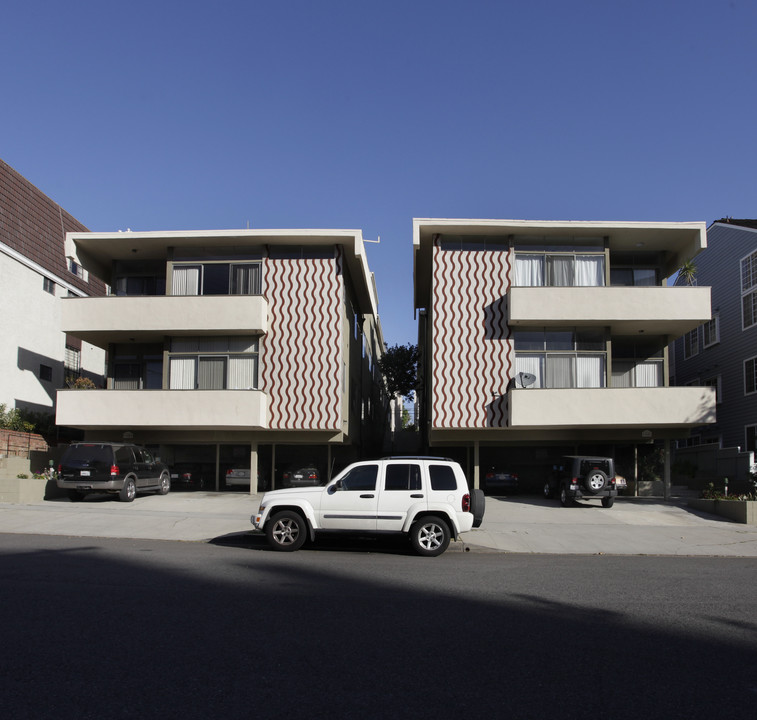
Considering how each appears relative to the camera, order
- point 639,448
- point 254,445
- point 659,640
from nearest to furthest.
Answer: point 659,640
point 254,445
point 639,448

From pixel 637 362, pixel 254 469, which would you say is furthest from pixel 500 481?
pixel 254 469

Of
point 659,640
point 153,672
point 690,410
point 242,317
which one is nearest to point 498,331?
point 690,410

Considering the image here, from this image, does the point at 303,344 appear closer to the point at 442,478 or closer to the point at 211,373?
the point at 211,373

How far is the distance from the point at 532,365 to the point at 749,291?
10.5 m

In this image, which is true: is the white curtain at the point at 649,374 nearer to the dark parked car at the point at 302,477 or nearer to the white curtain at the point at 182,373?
the dark parked car at the point at 302,477

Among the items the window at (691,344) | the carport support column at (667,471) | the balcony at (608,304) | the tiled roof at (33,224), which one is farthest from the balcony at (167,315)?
the window at (691,344)

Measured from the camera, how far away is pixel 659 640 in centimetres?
692

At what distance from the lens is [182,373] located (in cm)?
2452

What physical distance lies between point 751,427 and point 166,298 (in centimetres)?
2228

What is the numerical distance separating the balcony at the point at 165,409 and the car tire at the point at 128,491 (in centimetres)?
327

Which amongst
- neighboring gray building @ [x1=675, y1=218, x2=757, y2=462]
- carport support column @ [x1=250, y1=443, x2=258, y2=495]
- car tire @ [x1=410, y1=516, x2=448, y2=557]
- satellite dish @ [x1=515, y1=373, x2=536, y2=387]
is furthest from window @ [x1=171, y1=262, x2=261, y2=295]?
neighboring gray building @ [x1=675, y1=218, x2=757, y2=462]

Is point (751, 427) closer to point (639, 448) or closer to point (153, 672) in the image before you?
point (639, 448)

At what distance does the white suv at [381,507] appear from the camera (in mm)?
12445

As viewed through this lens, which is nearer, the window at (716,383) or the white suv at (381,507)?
the white suv at (381,507)
